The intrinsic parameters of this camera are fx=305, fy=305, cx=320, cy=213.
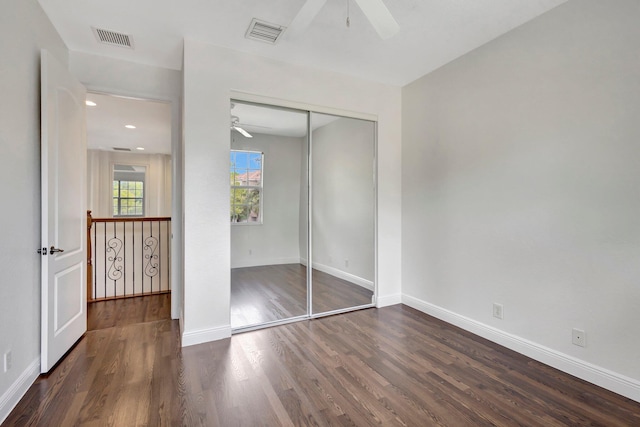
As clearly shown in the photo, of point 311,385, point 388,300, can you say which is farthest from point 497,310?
point 311,385

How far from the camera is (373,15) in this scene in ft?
5.42

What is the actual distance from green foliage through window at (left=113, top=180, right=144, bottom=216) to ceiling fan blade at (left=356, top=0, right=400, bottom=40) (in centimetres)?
873

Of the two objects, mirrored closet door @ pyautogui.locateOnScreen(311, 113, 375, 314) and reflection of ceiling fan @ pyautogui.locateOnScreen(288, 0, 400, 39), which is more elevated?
reflection of ceiling fan @ pyautogui.locateOnScreen(288, 0, 400, 39)

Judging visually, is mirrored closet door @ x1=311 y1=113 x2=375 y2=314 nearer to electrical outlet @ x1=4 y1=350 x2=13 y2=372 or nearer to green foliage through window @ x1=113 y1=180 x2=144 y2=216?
electrical outlet @ x1=4 y1=350 x2=13 y2=372

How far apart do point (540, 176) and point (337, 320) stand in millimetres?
2296

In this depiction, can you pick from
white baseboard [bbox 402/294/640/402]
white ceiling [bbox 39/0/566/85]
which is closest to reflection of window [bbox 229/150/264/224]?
white ceiling [bbox 39/0/566/85]

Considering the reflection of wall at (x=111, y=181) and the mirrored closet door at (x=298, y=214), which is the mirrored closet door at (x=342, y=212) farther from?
the reflection of wall at (x=111, y=181)

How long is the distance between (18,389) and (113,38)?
2.73m

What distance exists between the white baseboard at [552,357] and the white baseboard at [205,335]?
2209 mm

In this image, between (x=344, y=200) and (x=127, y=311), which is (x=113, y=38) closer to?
(x=344, y=200)

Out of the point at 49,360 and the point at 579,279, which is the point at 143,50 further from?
the point at 579,279

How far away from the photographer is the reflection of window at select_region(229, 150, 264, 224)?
9.92 feet

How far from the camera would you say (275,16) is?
7.91ft

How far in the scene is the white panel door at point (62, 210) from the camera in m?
2.16
